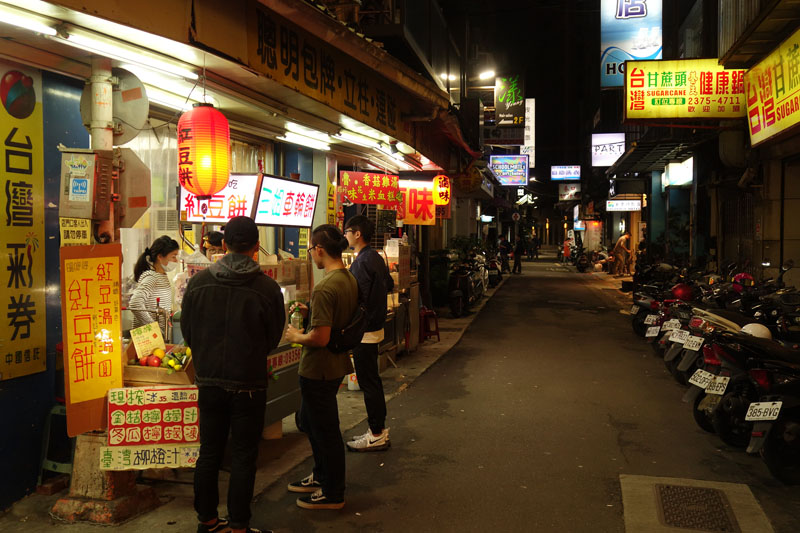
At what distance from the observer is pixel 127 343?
5.43 meters

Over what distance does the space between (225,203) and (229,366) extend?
3323 mm

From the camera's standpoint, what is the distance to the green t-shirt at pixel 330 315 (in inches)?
185

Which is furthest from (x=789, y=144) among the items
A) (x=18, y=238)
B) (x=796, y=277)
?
(x=18, y=238)

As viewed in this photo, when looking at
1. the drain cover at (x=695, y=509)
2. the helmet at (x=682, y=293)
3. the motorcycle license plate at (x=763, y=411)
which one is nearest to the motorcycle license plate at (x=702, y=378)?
the motorcycle license plate at (x=763, y=411)

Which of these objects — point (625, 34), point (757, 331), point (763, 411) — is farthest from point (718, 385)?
point (625, 34)

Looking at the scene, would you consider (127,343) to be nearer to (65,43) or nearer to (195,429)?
(195,429)

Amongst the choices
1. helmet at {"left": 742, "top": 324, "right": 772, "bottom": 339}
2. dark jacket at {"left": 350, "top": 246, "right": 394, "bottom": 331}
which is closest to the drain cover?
helmet at {"left": 742, "top": 324, "right": 772, "bottom": 339}

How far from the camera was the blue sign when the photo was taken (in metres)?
18.4

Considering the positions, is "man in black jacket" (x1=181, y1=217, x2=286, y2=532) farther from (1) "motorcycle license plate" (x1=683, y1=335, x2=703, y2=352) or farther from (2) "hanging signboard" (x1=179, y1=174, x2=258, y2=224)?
(1) "motorcycle license plate" (x1=683, y1=335, x2=703, y2=352)

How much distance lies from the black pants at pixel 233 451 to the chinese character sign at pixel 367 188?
6763 millimetres

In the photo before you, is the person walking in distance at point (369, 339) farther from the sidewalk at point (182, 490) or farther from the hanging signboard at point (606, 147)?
the hanging signboard at point (606, 147)

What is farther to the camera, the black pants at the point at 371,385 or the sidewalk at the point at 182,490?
the black pants at the point at 371,385

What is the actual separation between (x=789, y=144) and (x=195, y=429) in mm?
11453

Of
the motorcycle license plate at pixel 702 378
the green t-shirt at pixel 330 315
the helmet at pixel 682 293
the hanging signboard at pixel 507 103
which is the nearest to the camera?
the green t-shirt at pixel 330 315
